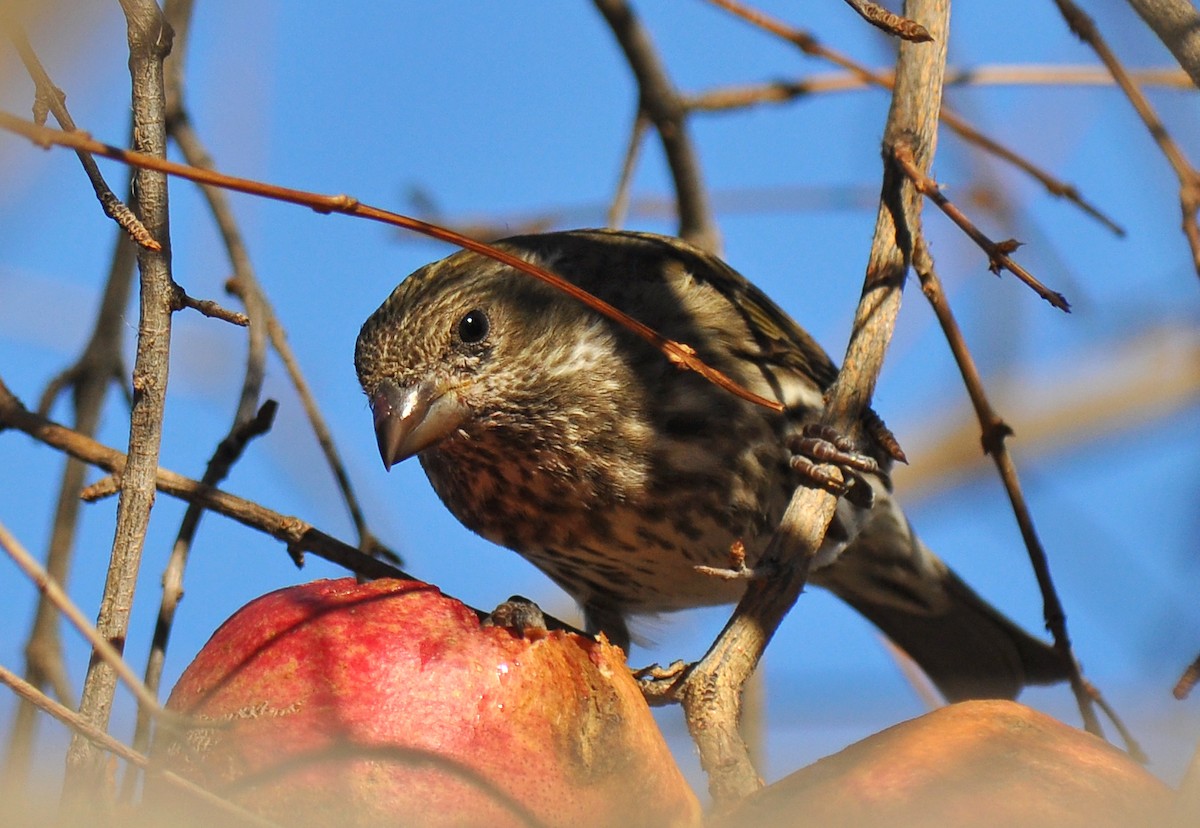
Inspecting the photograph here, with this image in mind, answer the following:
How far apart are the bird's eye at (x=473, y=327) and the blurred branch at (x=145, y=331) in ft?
5.62

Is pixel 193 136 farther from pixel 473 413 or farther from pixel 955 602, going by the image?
pixel 955 602

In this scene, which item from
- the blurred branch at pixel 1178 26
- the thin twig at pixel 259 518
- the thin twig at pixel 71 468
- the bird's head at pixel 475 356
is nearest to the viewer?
the blurred branch at pixel 1178 26

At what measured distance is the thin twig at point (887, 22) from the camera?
7.54 ft

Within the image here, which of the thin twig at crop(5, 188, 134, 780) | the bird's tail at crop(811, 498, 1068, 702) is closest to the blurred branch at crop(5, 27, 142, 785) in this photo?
the thin twig at crop(5, 188, 134, 780)

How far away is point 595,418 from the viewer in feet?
12.8

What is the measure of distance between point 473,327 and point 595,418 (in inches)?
15.7

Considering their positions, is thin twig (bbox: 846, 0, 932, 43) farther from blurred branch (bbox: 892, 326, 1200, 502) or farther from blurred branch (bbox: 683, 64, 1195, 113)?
blurred branch (bbox: 892, 326, 1200, 502)

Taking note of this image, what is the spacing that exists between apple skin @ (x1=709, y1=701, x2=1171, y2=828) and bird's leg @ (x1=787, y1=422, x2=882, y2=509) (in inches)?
23.0

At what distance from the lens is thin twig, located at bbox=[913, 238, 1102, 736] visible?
9.06 ft

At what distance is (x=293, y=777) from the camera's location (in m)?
2.01

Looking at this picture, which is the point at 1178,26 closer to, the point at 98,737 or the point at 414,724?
the point at 414,724

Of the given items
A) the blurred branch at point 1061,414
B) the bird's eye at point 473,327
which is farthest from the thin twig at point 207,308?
the blurred branch at point 1061,414

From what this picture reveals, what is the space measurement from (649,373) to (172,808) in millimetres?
2256

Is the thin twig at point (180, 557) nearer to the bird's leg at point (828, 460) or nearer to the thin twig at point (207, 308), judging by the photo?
the thin twig at point (207, 308)
